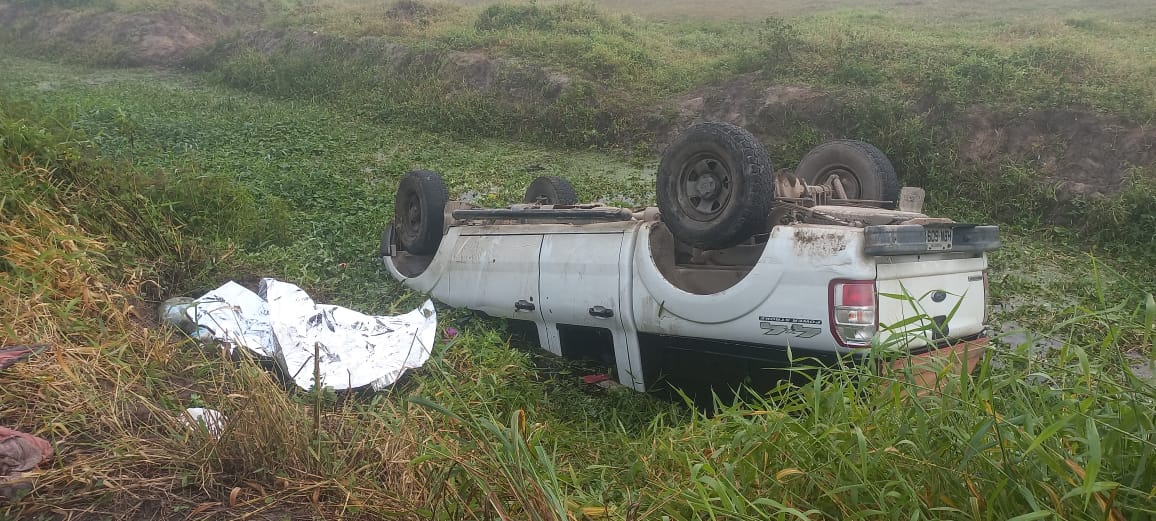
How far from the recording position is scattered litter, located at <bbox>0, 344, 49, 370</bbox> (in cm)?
303

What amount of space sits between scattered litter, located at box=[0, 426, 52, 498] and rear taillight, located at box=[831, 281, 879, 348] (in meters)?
3.08

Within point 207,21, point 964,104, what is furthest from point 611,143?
point 207,21

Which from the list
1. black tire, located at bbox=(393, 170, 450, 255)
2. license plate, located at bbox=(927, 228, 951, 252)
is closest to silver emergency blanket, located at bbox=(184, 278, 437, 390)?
black tire, located at bbox=(393, 170, 450, 255)


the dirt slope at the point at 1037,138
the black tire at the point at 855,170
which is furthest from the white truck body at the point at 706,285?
the dirt slope at the point at 1037,138

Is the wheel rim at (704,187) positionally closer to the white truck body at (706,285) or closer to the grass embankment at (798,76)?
the white truck body at (706,285)

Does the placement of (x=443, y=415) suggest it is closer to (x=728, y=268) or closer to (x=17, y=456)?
(x=17, y=456)

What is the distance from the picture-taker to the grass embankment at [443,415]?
79.1 inches

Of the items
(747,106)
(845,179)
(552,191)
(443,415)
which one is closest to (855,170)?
(845,179)

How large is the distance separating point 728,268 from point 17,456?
323 cm

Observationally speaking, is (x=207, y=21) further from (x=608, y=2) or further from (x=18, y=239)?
(x=18, y=239)

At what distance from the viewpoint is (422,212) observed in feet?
20.0

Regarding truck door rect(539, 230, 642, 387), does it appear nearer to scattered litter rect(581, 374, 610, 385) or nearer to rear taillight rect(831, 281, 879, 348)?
scattered litter rect(581, 374, 610, 385)

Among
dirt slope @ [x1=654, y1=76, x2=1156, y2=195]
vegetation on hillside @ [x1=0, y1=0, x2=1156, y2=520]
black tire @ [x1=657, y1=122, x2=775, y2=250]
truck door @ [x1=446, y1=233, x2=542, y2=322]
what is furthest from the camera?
dirt slope @ [x1=654, y1=76, x2=1156, y2=195]

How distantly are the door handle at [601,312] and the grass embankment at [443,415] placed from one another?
48cm
